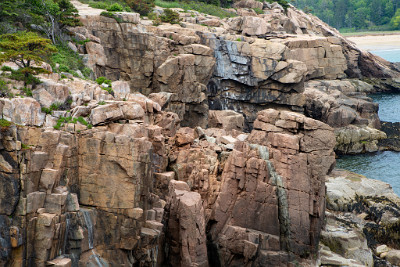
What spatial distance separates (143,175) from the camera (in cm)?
3209

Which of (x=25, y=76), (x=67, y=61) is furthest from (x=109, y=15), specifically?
(x=25, y=76)

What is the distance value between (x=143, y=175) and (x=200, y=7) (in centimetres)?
6795

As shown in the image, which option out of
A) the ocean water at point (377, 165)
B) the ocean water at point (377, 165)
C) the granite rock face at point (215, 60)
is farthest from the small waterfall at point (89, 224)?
the ocean water at point (377, 165)

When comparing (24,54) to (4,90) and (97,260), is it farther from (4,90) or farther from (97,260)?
(97,260)

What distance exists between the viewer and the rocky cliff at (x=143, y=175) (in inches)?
1103

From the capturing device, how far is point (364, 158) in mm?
71625

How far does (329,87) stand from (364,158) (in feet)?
70.1

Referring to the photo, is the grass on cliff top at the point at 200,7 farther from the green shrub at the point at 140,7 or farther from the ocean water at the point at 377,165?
the ocean water at the point at 377,165

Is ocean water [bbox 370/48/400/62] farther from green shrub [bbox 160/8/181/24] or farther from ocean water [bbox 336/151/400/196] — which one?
green shrub [bbox 160/8/181/24]

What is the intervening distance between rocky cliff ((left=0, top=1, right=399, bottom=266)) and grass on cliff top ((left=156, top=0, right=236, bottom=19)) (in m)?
28.4

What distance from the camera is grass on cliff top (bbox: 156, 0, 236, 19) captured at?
89.1 m

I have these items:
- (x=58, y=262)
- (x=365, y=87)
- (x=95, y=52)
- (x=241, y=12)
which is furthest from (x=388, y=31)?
(x=58, y=262)

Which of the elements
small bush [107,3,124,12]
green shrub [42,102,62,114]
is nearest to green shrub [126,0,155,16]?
small bush [107,3,124,12]

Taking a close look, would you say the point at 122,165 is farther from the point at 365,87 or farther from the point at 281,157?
the point at 365,87
